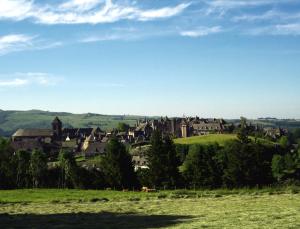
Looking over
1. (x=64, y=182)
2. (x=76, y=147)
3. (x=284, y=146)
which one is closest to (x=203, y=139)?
(x=284, y=146)

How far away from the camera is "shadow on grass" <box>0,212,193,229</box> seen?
25.5 meters

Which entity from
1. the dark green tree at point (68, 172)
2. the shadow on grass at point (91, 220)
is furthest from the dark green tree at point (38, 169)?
the shadow on grass at point (91, 220)

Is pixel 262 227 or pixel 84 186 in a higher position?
pixel 262 227

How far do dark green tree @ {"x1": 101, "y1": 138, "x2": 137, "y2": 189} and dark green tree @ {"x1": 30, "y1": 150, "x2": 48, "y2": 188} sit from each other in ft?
53.9

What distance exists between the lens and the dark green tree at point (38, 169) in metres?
88.4

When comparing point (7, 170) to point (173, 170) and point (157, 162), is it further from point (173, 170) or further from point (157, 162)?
point (173, 170)

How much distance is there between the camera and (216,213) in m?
28.5

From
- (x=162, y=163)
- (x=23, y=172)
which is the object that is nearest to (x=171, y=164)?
(x=162, y=163)

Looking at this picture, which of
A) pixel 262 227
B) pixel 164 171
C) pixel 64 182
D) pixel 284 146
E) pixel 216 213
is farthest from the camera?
pixel 284 146

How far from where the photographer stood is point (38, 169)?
8850cm

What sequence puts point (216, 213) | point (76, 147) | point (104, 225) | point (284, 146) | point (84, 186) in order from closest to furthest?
point (104, 225)
point (216, 213)
point (84, 186)
point (284, 146)
point (76, 147)

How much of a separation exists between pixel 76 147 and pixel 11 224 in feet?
560

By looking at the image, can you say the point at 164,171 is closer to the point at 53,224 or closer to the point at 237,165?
the point at 237,165

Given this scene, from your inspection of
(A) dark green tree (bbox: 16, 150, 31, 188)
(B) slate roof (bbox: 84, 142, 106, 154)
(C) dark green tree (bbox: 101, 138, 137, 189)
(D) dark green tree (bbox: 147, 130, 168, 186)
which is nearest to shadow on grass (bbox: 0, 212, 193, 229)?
(C) dark green tree (bbox: 101, 138, 137, 189)
